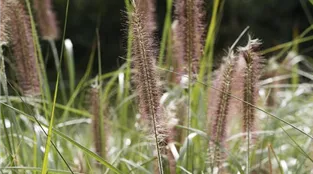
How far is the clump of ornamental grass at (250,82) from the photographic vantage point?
139 cm

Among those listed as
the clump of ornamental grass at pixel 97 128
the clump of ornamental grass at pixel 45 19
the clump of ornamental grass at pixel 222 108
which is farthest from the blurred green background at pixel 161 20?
the clump of ornamental grass at pixel 222 108

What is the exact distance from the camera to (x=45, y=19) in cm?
218

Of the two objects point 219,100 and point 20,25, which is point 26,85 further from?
point 219,100

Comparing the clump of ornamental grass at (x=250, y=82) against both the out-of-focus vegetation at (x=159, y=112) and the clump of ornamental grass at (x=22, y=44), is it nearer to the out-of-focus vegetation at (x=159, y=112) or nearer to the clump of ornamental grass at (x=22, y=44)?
the out-of-focus vegetation at (x=159, y=112)

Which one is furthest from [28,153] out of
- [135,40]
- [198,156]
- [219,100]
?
[135,40]

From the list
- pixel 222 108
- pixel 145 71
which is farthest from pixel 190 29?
pixel 145 71

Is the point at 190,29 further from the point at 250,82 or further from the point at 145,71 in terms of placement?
the point at 145,71

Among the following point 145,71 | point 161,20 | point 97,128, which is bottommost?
point 161,20

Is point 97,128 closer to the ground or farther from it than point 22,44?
closer to the ground

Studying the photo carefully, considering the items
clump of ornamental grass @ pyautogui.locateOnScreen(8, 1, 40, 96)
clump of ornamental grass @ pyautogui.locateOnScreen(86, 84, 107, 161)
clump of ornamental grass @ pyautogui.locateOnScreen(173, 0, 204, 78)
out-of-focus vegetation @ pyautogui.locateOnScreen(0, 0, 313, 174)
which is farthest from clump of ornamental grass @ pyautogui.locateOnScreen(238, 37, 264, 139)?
clump of ornamental grass @ pyautogui.locateOnScreen(8, 1, 40, 96)

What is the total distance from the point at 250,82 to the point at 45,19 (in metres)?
0.96

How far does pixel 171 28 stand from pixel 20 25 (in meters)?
0.77

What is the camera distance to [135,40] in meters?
1.26

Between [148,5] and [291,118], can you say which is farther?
[291,118]
